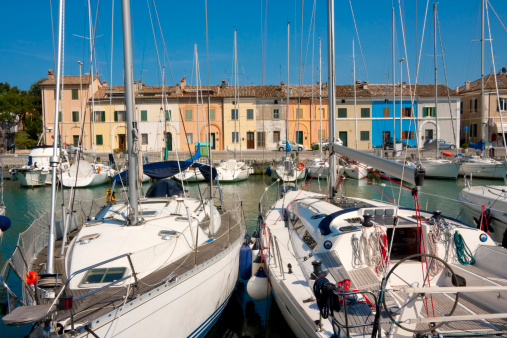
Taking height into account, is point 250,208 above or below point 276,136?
below

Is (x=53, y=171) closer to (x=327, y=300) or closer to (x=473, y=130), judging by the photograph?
(x=327, y=300)

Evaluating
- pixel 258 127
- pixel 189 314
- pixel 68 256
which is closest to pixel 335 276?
pixel 189 314

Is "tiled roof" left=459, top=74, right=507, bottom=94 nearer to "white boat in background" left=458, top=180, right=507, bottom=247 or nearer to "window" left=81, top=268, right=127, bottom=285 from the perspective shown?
"white boat in background" left=458, top=180, right=507, bottom=247

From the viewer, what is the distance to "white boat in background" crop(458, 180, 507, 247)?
492 inches

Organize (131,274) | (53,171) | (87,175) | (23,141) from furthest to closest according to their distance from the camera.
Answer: (23,141) → (87,175) → (131,274) → (53,171)

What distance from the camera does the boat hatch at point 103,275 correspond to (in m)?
6.59

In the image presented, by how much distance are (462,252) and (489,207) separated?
7.09 m

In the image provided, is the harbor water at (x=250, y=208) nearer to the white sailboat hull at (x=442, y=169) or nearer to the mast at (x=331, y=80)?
the mast at (x=331, y=80)

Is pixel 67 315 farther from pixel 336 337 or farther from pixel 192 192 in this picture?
pixel 192 192

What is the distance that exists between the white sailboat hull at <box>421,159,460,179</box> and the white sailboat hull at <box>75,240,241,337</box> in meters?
25.2

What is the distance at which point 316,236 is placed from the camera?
8.50 meters

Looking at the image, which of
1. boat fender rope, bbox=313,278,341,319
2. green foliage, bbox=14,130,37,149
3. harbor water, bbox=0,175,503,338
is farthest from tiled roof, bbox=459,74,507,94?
green foliage, bbox=14,130,37,149

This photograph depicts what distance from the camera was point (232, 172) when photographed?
3095 centimetres

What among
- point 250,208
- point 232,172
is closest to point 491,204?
point 250,208
